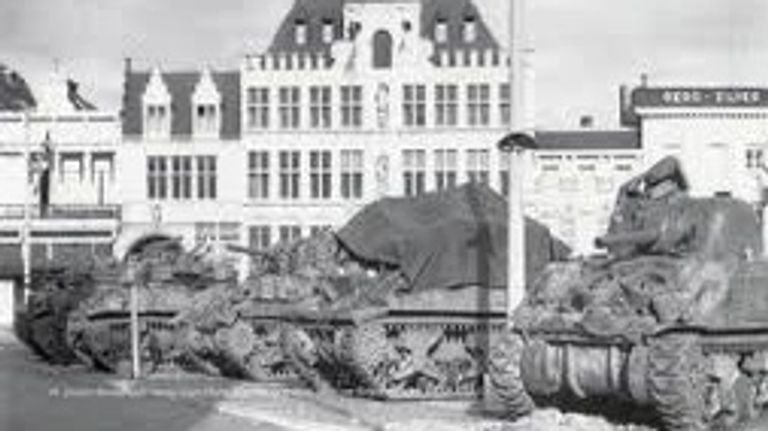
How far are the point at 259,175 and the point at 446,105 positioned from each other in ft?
26.3

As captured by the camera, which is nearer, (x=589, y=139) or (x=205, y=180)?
(x=205, y=180)

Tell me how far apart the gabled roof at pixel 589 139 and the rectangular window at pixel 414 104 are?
518 centimetres

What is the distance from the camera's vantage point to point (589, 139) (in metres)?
70.0

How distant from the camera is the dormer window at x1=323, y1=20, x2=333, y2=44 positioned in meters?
70.9

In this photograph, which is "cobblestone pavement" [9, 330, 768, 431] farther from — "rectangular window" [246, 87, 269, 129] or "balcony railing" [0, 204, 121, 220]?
"balcony railing" [0, 204, 121, 220]

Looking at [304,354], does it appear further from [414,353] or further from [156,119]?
[156,119]

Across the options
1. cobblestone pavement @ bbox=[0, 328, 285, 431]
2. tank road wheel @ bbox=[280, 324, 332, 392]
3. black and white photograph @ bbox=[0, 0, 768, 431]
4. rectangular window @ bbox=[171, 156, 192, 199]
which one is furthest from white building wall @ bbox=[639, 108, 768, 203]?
tank road wheel @ bbox=[280, 324, 332, 392]

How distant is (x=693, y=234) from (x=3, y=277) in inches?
2208

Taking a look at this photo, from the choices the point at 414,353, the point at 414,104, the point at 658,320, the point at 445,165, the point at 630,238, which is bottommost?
the point at 414,353

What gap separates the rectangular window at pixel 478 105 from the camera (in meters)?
67.0

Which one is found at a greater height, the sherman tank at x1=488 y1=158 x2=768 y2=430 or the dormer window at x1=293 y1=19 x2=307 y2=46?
the dormer window at x1=293 y1=19 x2=307 y2=46

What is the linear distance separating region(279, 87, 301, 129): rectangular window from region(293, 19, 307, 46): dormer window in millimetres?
3555

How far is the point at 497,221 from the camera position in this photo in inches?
1011

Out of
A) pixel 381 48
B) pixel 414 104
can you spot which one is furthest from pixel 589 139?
pixel 381 48
